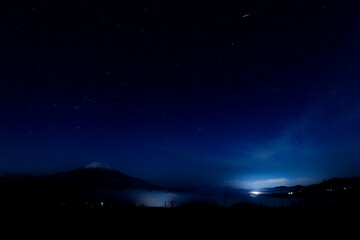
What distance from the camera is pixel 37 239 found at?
10836 mm

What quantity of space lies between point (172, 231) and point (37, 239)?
725 centimetres

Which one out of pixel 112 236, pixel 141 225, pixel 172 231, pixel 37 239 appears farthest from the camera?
pixel 141 225

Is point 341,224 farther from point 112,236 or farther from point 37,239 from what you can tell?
point 37,239

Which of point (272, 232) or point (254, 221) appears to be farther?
point (254, 221)

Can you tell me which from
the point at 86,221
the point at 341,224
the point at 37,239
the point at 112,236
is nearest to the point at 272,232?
the point at 341,224

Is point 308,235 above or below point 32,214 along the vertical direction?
below

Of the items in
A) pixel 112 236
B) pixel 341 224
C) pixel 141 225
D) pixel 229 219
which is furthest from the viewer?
pixel 229 219

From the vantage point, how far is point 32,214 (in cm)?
1548

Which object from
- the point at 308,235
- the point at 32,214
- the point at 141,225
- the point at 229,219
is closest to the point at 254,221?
the point at 229,219

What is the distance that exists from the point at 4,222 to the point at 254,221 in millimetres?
16689

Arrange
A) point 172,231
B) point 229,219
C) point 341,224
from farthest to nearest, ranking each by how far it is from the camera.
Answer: point 229,219 → point 341,224 → point 172,231

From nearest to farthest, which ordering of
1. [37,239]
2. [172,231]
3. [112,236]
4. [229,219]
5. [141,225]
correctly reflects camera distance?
[37,239] → [112,236] → [172,231] → [141,225] → [229,219]

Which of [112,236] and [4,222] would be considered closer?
[112,236]

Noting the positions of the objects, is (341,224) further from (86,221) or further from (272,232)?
(86,221)
